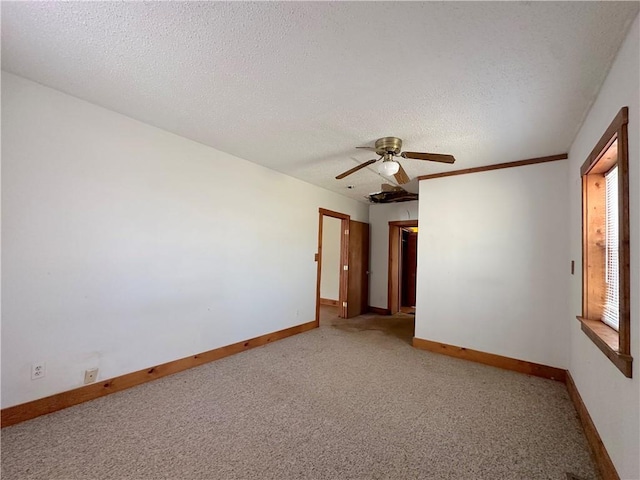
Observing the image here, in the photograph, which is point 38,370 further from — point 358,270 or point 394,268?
point 394,268

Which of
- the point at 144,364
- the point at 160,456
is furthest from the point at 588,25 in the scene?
the point at 144,364

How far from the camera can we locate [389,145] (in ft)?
8.98

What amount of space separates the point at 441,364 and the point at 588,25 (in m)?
3.13

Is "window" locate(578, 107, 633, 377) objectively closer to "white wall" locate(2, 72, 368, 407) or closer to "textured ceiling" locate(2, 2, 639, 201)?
"textured ceiling" locate(2, 2, 639, 201)

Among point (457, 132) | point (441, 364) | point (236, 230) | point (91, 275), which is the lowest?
point (441, 364)

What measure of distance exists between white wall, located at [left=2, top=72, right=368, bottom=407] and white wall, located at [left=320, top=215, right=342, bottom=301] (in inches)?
129

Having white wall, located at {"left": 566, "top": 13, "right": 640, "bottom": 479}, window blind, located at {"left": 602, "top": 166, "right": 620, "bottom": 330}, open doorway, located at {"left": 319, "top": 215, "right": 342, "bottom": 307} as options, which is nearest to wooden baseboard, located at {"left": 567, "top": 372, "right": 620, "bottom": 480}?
white wall, located at {"left": 566, "top": 13, "right": 640, "bottom": 479}

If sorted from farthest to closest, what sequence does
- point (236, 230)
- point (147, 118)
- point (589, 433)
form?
point (236, 230), point (147, 118), point (589, 433)

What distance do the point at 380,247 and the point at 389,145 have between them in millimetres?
3528

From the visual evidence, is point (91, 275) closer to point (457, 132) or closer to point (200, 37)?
point (200, 37)

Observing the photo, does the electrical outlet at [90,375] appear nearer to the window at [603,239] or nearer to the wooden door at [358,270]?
the window at [603,239]

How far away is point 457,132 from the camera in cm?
258

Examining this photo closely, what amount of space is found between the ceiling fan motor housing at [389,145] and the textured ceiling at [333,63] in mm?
77

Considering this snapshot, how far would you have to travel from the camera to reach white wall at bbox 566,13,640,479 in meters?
1.30
